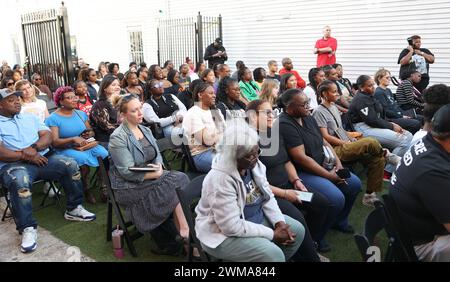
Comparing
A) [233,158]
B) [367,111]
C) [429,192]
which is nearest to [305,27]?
[367,111]

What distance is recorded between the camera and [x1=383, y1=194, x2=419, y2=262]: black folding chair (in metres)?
2.28

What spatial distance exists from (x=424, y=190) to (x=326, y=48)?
7.92m

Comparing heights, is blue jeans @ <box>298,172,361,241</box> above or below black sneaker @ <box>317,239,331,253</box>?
above

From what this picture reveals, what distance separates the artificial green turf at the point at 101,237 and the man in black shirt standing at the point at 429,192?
0.70 meters

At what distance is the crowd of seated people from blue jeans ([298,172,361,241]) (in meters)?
0.01

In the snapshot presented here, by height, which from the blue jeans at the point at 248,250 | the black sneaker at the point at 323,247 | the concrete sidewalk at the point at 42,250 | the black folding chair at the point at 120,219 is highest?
the blue jeans at the point at 248,250

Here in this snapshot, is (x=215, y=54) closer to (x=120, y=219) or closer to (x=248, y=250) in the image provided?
(x=120, y=219)

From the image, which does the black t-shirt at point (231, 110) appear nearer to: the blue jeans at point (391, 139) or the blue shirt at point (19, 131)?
the blue jeans at point (391, 139)

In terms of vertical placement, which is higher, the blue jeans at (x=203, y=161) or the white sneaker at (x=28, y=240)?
the blue jeans at (x=203, y=161)

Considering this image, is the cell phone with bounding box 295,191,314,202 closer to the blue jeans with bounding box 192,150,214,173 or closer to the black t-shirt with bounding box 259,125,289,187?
the black t-shirt with bounding box 259,125,289,187

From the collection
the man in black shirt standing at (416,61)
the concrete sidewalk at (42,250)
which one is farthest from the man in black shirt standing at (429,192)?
the man in black shirt standing at (416,61)

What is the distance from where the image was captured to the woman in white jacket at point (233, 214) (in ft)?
8.07

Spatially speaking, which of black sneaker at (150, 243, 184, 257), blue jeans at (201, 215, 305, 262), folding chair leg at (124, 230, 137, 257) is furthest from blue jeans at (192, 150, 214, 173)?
blue jeans at (201, 215, 305, 262)
